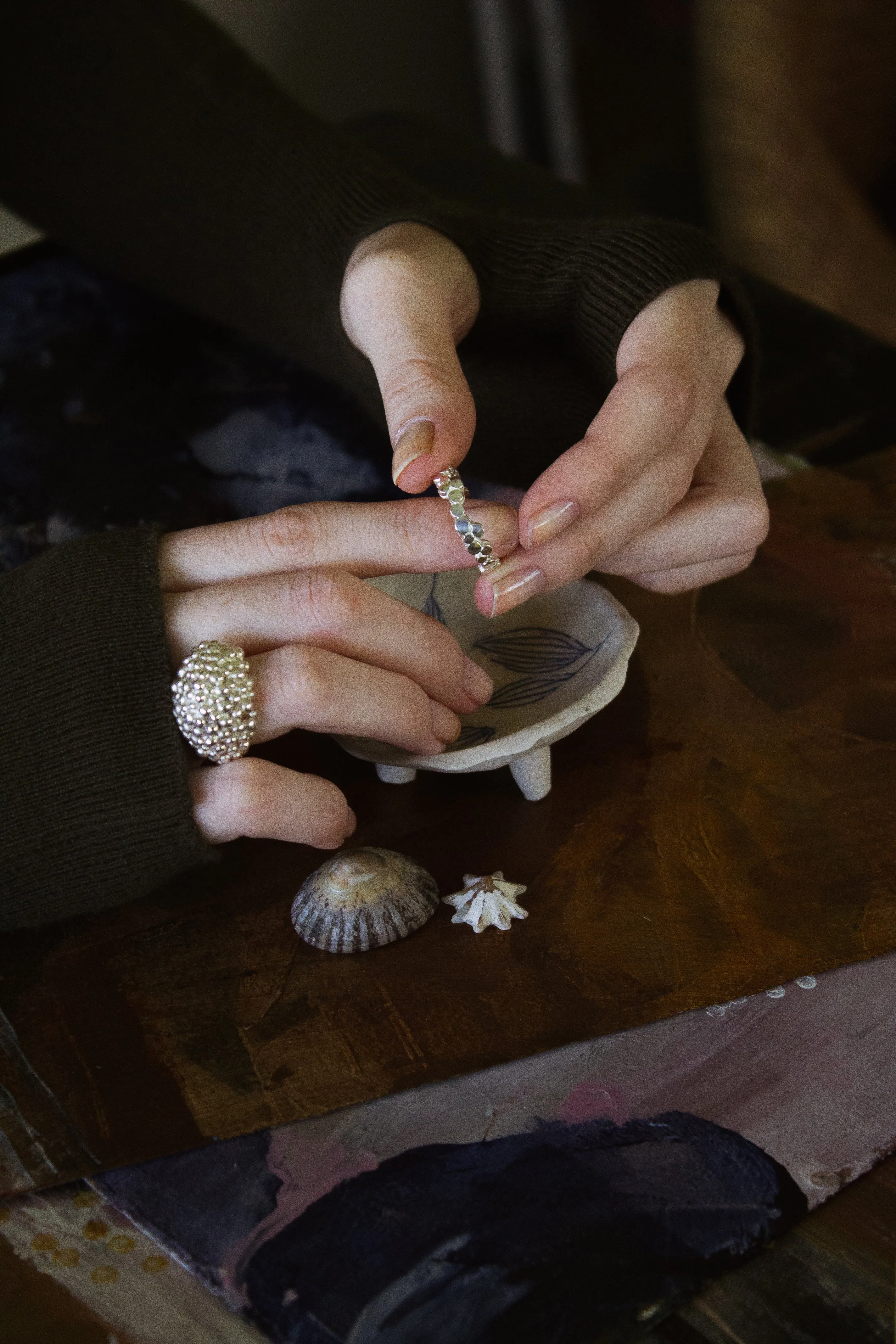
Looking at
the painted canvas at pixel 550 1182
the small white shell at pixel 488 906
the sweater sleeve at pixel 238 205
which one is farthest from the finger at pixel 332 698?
the sweater sleeve at pixel 238 205

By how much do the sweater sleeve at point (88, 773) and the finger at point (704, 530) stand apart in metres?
0.33

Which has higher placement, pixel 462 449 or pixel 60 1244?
pixel 462 449

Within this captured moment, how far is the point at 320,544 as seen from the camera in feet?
2.38

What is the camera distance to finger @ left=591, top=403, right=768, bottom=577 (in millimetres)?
770

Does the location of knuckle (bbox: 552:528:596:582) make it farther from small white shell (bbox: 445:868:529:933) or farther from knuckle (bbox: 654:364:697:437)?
small white shell (bbox: 445:868:529:933)

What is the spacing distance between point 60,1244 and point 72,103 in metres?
1.18

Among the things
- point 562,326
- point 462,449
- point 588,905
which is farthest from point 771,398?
point 588,905

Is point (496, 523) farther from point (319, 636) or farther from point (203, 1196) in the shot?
point (203, 1196)

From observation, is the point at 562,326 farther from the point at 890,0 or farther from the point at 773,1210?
the point at 890,0

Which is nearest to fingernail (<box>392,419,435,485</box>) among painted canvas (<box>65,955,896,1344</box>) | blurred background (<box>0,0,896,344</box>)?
painted canvas (<box>65,955,896,1344</box>)

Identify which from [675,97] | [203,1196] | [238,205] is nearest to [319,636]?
[203,1196]

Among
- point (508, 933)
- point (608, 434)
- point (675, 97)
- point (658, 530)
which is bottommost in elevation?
point (675, 97)

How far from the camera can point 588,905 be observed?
66 centimetres

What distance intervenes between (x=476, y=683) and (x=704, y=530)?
0.20 m
